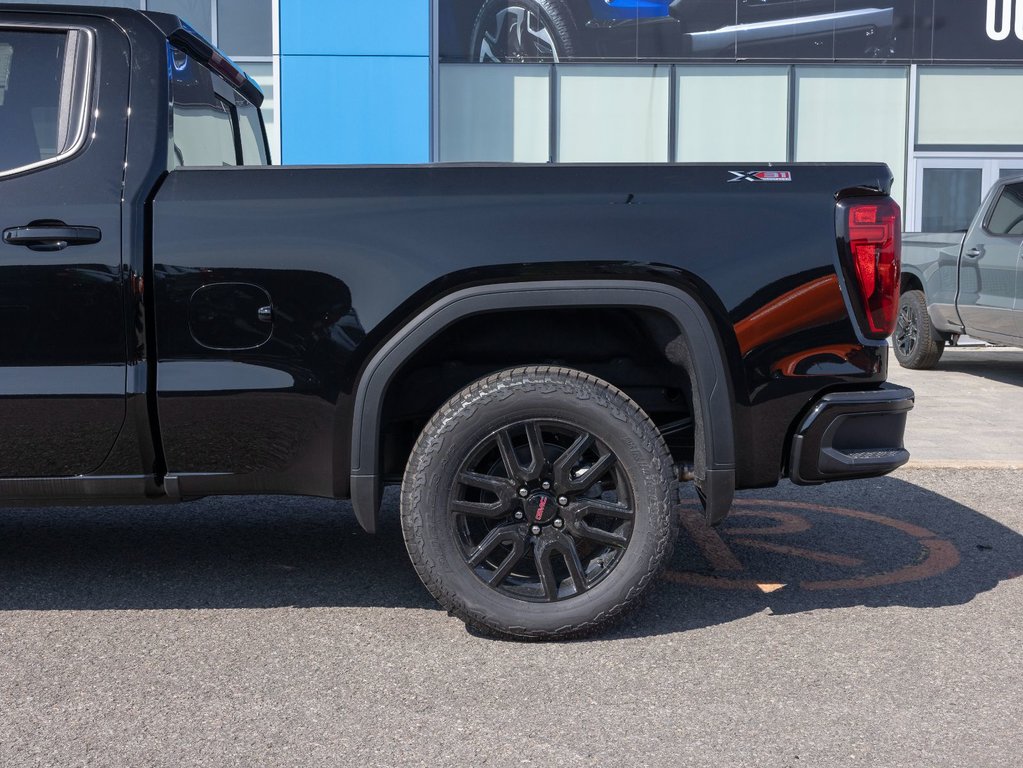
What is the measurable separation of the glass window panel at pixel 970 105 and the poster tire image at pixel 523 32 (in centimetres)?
513

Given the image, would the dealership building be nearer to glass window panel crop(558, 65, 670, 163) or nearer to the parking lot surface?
glass window panel crop(558, 65, 670, 163)

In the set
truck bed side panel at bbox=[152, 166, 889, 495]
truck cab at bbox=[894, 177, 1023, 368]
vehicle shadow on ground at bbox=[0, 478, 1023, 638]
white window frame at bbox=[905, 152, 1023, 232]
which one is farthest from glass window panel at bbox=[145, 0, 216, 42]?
truck bed side panel at bbox=[152, 166, 889, 495]

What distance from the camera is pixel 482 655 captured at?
133 inches

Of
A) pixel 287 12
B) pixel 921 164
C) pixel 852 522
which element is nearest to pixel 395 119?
pixel 287 12

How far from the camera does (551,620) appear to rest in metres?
3.42

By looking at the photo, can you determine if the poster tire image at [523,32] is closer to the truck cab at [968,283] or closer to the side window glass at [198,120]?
the truck cab at [968,283]

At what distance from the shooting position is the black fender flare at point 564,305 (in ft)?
11.0

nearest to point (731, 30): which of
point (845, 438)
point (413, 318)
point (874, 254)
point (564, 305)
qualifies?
point (874, 254)

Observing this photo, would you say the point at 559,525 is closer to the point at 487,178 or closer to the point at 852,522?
the point at 487,178

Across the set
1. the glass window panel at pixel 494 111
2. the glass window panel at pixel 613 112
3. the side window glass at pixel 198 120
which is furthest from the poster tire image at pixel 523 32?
the side window glass at pixel 198 120

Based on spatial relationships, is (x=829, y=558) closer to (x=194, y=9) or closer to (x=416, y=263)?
(x=416, y=263)

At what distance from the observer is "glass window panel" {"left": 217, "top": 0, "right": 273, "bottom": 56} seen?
1457cm

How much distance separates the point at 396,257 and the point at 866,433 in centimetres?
156

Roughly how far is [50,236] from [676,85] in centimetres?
1341
